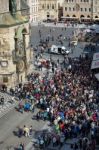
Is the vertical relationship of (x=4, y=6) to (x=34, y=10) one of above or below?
above

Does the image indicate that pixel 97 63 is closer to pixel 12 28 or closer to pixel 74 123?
pixel 12 28

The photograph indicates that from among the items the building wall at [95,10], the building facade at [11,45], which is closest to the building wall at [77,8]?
the building wall at [95,10]

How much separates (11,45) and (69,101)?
975cm

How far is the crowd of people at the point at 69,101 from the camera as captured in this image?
34.2m

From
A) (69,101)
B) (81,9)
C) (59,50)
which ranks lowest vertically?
(69,101)

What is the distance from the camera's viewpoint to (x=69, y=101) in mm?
40250

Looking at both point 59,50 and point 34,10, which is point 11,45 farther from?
point 34,10

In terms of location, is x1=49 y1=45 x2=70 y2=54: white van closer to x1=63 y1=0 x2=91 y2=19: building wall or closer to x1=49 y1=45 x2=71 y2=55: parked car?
x1=49 y1=45 x2=71 y2=55: parked car

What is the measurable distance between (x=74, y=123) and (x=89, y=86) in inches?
388

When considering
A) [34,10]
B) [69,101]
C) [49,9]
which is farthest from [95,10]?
[69,101]

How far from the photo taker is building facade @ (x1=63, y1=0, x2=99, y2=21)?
10525 cm

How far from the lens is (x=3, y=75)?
154 feet

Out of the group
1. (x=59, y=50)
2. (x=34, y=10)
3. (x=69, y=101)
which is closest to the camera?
(x=69, y=101)

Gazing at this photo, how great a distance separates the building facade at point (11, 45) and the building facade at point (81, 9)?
57.5 m
